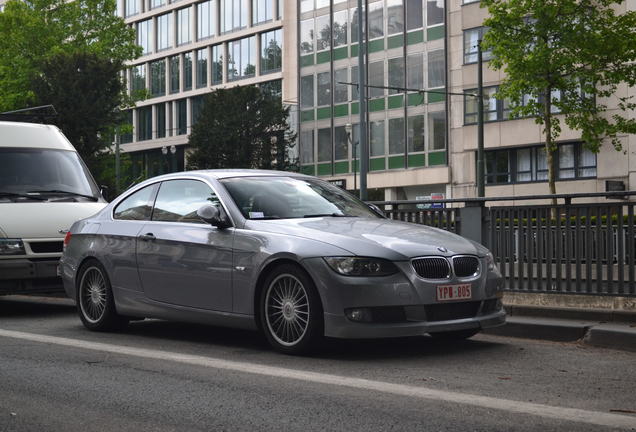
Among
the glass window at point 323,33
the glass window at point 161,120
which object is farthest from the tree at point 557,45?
the glass window at point 161,120

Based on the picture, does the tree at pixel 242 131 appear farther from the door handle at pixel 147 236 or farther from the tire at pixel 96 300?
the door handle at pixel 147 236

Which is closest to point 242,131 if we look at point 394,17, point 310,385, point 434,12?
point 394,17

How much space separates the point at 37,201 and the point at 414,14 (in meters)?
42.0

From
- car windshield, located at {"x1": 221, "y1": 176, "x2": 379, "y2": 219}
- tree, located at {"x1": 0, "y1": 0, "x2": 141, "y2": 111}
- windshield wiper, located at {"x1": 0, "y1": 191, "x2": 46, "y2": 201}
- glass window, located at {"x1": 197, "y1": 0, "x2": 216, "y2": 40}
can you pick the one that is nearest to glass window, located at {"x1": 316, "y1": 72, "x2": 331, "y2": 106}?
glass window, located at {"x1": 197, "y1": 0, "x2": 216, "y2": 40}

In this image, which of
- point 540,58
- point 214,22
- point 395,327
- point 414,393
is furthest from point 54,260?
point 214,22

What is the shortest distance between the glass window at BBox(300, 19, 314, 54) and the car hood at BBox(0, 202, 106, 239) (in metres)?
47.1

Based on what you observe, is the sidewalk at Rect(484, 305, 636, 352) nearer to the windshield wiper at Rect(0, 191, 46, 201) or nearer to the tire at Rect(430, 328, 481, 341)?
the tire at Rect(430, 328, 481, 341)

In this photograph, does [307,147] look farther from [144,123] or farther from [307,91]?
[144,123]

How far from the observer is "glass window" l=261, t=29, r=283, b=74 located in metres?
59.7

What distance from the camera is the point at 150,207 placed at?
906 centimetres

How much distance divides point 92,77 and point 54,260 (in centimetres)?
3232

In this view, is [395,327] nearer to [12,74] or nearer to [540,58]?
[540,58]

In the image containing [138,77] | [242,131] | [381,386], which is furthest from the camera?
[138,77]

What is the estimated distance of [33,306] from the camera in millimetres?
12875
